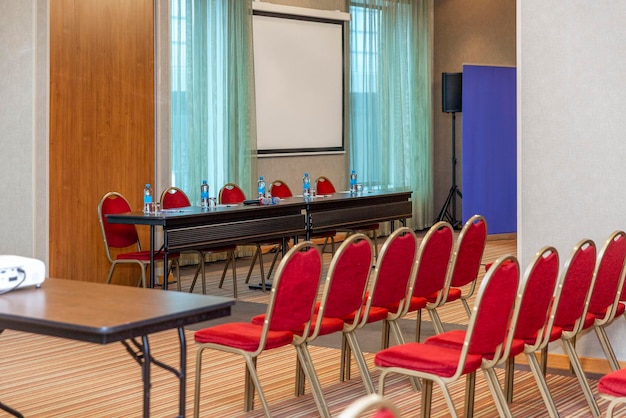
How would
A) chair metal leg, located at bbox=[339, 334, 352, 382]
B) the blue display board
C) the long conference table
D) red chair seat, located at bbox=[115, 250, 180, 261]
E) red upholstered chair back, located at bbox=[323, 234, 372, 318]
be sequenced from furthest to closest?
the blue display board < red chair seat, located at bbox=[115, 250, 180, 261] < the long conference table < chair metal leg, located at bbox=[339, 334, 352, 382] < red upholstered chair back, located at bbox=[323, 234, 372, 318]

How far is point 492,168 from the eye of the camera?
12344mm

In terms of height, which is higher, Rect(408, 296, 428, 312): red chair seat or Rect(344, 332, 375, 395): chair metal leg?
Rect(408, 296, 428, 312): red chair seat

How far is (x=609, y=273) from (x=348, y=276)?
1288 mm

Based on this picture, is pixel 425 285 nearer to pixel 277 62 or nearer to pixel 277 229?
pixel 277 229

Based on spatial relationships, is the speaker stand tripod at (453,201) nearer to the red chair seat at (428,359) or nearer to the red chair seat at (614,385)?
the red chair seat at (428,359)

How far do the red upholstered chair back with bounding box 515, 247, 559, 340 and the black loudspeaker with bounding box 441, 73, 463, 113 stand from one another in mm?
9221

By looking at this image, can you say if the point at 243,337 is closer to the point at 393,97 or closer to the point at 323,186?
the point at 323,186

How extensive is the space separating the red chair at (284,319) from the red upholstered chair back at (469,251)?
1.25 metres

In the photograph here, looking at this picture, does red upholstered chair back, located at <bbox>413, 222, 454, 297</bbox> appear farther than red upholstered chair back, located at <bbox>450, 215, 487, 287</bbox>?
No

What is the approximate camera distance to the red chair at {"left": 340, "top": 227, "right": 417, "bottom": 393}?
4.45 m

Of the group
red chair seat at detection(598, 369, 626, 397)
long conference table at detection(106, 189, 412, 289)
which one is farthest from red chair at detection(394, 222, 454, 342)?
long conference table at detection(106, 189, 412, 289)

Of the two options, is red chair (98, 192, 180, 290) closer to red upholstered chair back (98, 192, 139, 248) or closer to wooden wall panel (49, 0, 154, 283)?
red upholstered chair back (98, 192, 139, 248)

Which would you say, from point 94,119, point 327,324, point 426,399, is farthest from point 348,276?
point 94,119

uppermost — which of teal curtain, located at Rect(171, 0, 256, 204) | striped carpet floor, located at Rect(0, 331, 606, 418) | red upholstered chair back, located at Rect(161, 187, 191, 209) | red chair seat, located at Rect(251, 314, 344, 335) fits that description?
teal curtain, located at Rect(171, 0, 256, 204)
